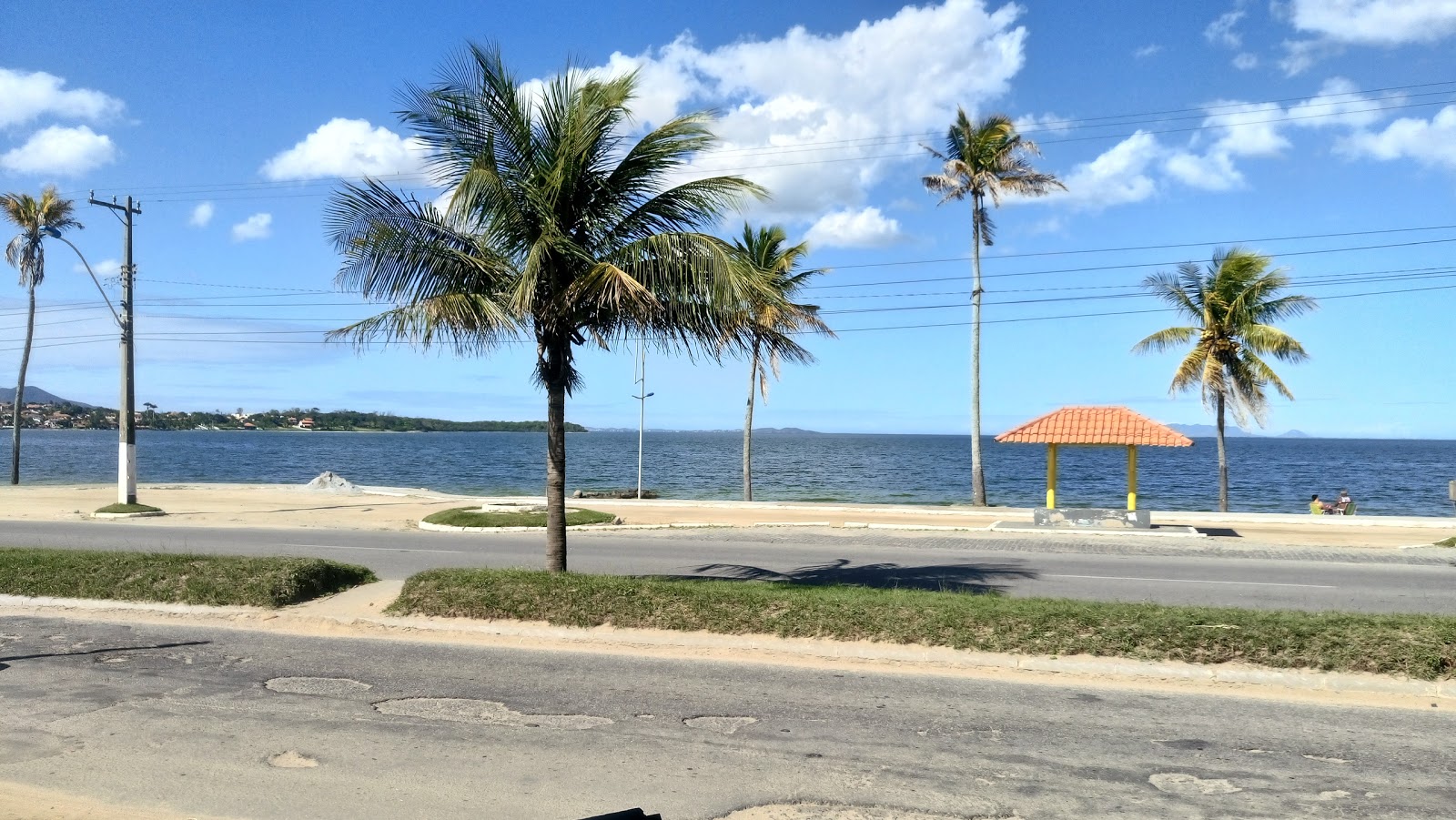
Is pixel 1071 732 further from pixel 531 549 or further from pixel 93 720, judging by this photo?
pixel 531 549

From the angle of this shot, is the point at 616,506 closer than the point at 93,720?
No

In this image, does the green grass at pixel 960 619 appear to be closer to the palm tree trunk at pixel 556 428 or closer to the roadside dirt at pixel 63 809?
the palm tree trunk at pixel 556 428

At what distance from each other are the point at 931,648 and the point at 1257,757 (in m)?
3.09

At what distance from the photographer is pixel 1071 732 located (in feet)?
22.0

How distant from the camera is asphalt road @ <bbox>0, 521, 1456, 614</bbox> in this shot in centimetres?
1376

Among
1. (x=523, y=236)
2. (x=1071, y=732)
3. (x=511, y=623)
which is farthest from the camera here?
(x=523, y=236)

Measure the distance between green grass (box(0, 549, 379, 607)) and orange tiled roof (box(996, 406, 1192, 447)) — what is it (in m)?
15.0

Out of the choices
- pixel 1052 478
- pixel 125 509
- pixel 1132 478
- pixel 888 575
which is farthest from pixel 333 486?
pixel 888 575

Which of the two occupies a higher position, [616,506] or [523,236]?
[523,236]

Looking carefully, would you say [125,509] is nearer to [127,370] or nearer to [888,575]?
[127,370]

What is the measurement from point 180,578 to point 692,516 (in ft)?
51.8

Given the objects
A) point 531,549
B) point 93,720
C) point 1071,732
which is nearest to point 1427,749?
point 1071,732

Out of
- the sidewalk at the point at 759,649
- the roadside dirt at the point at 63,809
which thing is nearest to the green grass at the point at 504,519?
the sidewalk at the point at 759,649

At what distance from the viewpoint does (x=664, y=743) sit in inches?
258
